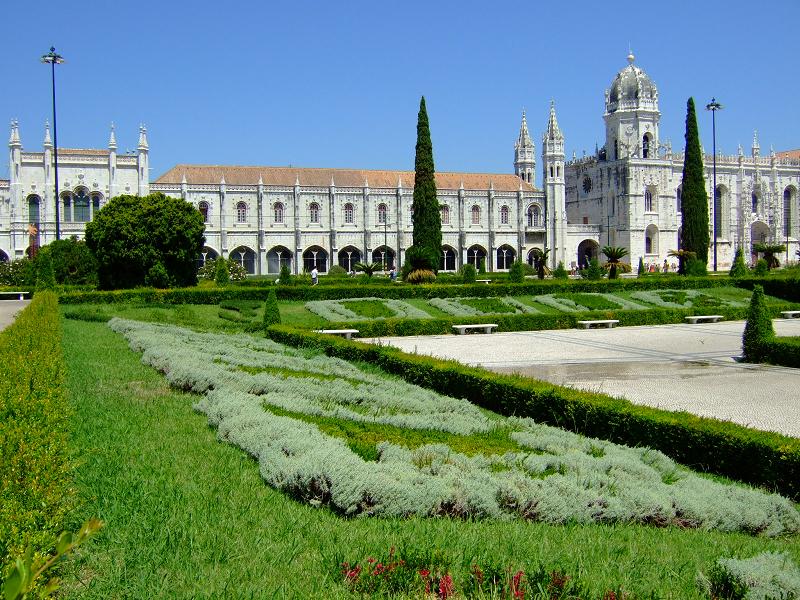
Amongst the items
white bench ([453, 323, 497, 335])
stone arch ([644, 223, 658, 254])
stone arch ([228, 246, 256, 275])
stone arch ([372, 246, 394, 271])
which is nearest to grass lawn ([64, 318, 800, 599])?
white bench ([453, 323, 497, 335])

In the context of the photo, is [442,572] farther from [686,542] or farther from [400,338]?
[400,338]

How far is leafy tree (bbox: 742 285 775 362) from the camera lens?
14.9 meters

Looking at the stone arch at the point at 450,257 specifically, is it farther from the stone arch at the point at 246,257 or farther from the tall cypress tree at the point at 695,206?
the tall cypress tree at the point at 695,206

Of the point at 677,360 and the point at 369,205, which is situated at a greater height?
the point at 369,205

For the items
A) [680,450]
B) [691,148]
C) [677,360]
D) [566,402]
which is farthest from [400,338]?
[691,148]

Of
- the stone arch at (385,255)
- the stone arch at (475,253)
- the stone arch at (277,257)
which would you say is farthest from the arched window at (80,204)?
the stone arch at (475,253)

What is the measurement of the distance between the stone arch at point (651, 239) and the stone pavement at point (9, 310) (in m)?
52.0

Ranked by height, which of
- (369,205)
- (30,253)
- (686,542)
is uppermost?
(369,205)

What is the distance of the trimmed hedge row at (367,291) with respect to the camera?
25.3 metres

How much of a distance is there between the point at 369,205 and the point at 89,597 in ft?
191

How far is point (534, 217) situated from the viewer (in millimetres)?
67000

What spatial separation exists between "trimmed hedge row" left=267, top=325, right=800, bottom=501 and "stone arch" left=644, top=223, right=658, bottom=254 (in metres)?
59.0

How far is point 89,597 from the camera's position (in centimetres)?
361

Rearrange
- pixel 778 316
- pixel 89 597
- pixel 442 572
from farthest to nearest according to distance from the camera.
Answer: pixel 778 316, pixel 442 572, pixel 89 597
